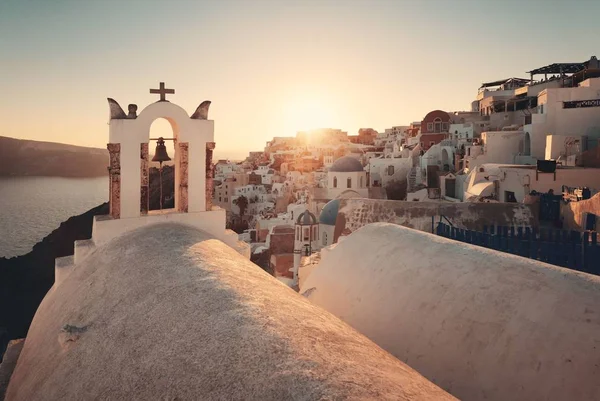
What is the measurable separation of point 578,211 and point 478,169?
523 inches

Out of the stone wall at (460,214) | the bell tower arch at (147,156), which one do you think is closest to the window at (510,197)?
the stone wall at (460,214)

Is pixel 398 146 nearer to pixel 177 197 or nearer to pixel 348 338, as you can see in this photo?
pixel 177 197

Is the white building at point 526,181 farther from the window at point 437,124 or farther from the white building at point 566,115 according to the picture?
the window at point 437,124

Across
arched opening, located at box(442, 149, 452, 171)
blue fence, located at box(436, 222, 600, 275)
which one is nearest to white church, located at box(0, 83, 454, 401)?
blue fence, located at box(436, 222, 600, 275)

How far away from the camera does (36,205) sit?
76.0m

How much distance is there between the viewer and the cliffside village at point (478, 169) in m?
18.2

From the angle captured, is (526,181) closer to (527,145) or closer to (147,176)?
(527,145)

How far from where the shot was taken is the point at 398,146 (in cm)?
5772

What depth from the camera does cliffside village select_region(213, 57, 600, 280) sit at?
18172 millimetres

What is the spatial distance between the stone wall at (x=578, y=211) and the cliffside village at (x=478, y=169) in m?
0.16

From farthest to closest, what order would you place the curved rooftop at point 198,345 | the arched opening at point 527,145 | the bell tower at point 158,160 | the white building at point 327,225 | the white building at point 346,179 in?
the white building at point 346,179
the arched opening at point 527,145
the white building at point 327,225
the bell tower at point 158,160
the curved rooftop at point 198,345

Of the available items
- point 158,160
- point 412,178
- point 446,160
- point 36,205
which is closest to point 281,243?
point 412,178

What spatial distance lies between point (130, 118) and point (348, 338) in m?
5.06

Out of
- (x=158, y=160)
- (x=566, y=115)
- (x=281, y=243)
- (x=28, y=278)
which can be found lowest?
(x=28, y=278)
